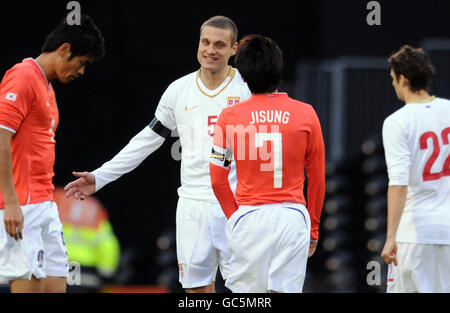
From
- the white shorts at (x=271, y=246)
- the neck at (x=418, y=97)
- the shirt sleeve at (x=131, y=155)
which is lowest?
the white shorts at (x=271, y=246)

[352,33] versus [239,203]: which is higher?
[352,33]

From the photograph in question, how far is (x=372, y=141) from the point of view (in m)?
11.1

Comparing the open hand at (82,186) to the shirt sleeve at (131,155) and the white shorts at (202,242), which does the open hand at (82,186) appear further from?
the white shorts at (202,242)

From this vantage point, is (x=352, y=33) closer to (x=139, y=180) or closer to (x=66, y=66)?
(x=139, y=180)

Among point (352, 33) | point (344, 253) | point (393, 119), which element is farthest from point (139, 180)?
point (393, 119)

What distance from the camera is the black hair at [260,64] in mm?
4766

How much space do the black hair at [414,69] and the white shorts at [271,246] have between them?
3.51 feet

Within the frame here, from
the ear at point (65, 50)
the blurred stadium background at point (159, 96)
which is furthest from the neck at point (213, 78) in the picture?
the blurred stadium background at point (159, 96)

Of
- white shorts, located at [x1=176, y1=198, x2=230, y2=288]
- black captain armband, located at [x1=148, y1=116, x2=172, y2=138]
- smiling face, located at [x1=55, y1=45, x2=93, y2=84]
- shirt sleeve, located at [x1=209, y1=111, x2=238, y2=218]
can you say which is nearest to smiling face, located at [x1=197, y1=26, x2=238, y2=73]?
black captain armband, located at [x1=148, y1=116, x2=172, y2=138]

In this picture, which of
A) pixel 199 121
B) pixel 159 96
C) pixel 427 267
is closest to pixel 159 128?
pixel 199 121

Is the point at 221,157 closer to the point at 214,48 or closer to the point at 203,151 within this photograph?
the point at 203,151

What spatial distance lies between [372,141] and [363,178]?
0.48m

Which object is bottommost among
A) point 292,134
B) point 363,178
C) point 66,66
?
point 363,178

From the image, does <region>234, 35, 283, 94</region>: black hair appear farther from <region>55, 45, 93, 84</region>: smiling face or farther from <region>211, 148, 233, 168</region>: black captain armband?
<region>55, 45, 93, 84</region>: smiling face
